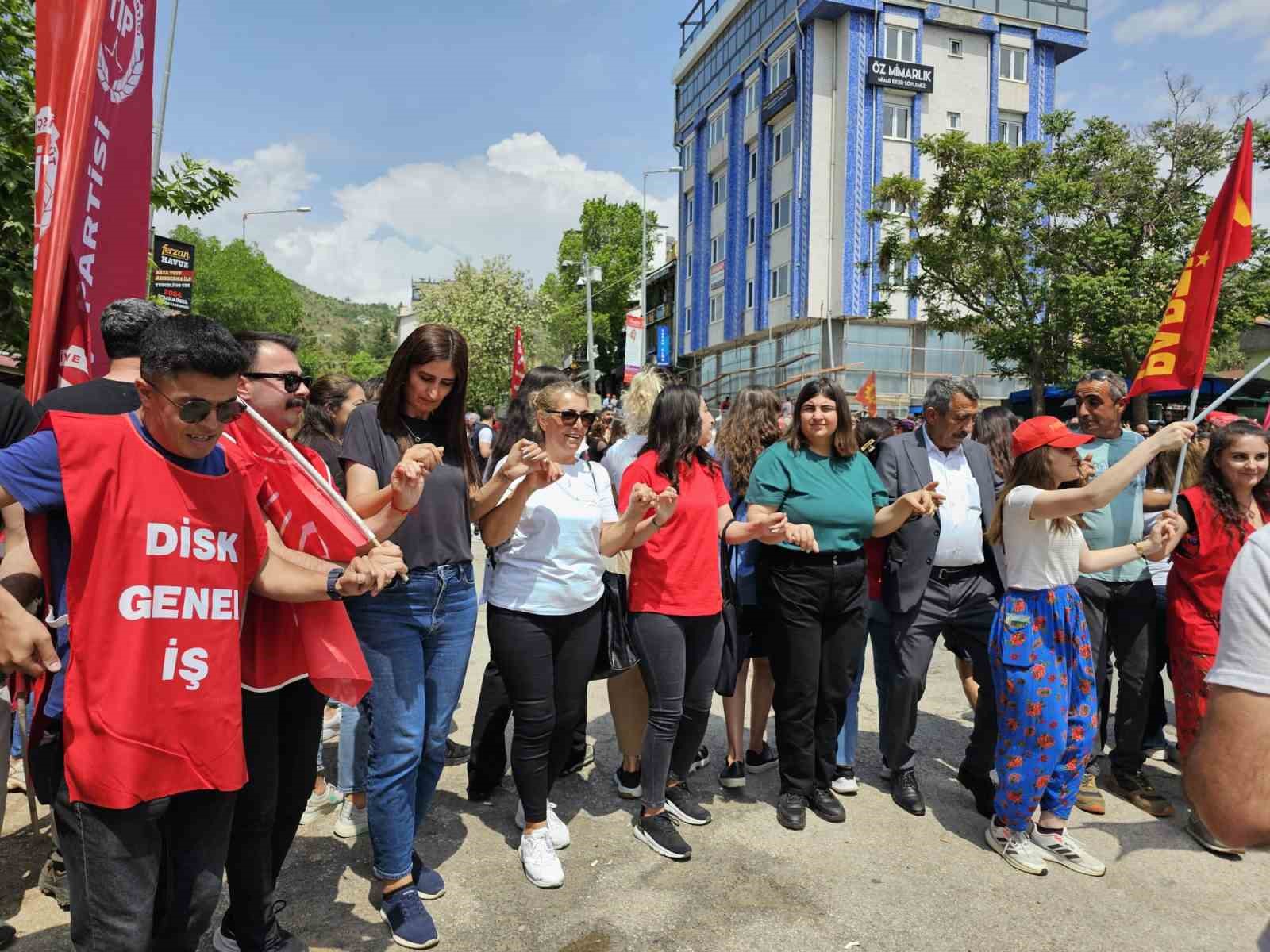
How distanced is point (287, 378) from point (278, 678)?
3.47 feet

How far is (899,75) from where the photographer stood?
2742 centimetres

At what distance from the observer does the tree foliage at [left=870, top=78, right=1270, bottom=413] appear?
1669cm

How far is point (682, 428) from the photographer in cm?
387

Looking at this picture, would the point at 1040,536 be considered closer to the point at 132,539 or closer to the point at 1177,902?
the point at 1177,902

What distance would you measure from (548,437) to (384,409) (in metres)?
0.66

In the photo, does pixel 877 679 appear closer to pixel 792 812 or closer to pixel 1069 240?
pixel 792 812

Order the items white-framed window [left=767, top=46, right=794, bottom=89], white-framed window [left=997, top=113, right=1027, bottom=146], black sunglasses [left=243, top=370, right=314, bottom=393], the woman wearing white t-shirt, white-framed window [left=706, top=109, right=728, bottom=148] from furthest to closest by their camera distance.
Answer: white-framed window [left=706, top=109, right=728, bottom=148] < white-framed window [left=997, top=113, right=1027, bottom=146] < white-framed window [left=767, top=46, right=794, bottom=89] < the woman wearing white t-shirt < black sunglasses [left=243, top=370, right=314, bottom=393]

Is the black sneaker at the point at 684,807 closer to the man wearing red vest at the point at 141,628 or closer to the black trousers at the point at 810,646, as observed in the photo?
the black trousers at the point at 810,646

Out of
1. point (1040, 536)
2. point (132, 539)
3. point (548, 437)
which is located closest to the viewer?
point (132, 539)

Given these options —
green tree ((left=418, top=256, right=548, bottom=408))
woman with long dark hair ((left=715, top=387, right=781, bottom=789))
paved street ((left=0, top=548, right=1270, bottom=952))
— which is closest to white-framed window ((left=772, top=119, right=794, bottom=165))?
green tree ((left=418, top=256, right=548, bottom=408))

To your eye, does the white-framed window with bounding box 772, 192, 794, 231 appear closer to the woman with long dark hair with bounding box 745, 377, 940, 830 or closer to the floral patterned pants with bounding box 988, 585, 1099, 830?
the woman with long dark hair with bounding box 745, 377, 940, 830

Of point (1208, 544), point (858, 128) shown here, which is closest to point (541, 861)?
point (1208, 544)

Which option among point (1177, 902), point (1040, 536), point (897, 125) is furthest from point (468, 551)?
point (897, 125)

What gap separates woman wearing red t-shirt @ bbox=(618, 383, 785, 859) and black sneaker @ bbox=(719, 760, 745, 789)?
0.37m
